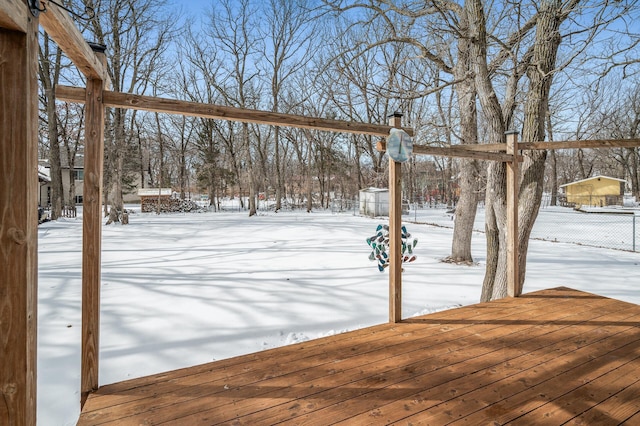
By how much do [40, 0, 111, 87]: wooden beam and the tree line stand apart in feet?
0.84

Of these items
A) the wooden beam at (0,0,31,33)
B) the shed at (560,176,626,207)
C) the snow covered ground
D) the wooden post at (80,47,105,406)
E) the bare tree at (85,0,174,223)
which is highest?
the bare tree at (85,0,174,223)

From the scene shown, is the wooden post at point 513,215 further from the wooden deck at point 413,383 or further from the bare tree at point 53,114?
the bare tree at point 53,114

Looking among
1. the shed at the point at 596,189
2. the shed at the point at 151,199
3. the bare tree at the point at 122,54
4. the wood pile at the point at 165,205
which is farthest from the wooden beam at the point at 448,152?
the shed at the point at 596,189

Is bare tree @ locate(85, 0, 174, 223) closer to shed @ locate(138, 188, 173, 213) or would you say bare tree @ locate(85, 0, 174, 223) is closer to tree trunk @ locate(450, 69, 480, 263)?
shed @ locate(138, 188, 173, 213)

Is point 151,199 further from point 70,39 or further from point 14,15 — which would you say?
point 14,15

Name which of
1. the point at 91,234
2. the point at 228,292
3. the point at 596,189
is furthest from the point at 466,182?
the point at 596,189

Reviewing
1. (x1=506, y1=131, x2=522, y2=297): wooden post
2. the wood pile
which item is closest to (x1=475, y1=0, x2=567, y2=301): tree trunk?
(x1=506, y1=131, x2=522, y2=297): wooden post

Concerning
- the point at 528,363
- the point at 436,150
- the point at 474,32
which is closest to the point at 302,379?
the point at 528,363

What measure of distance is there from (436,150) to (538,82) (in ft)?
6.00

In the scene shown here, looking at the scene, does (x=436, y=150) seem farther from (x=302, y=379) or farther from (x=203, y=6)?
(x=203, y=6)

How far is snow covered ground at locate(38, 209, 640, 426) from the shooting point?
2.89 m

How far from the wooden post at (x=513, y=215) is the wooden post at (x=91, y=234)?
10.8ft

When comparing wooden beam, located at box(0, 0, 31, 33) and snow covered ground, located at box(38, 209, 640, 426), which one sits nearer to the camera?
wooden beam, located at box(0, 0, 31, 33)

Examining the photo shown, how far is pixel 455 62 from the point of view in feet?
21.1
